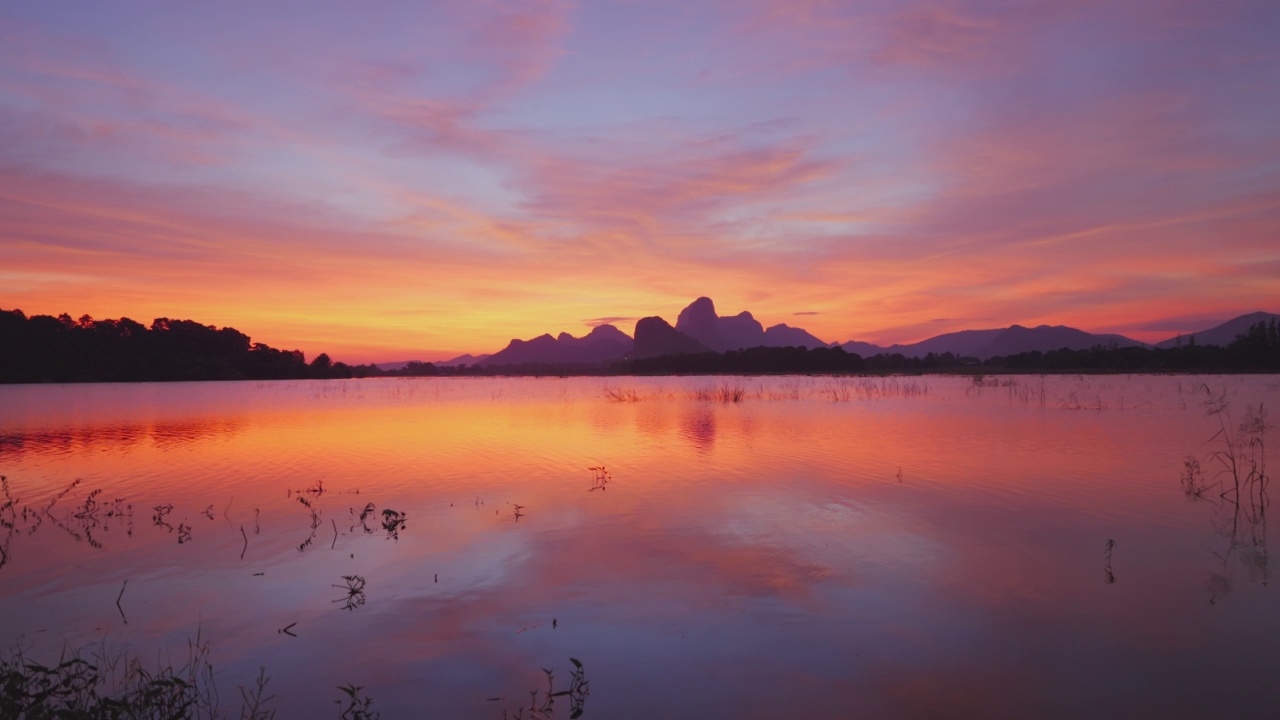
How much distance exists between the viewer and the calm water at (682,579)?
208 inches

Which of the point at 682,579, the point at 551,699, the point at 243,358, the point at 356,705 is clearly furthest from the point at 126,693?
the point at 243,358

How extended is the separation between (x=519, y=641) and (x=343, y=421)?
87.8 feet

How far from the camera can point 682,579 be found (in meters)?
7.77

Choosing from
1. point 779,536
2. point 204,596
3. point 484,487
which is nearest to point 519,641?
point 204,596

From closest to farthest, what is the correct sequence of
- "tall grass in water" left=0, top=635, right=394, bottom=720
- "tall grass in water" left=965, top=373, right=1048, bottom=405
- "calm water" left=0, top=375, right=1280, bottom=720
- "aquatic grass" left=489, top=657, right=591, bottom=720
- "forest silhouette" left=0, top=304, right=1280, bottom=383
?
1. "tall grass in water" left=0, top=635, right=394, bottom=720
2. "aquatic grass" left=489, top=657, right=591, bottom=720
3. "calm water" left=0, top=375, right=1280, bottom=720
4. "tall grass in water" left=965, top=373, right=1048, bottom=405
5. "forest silhouette" left=0, top=304, right=1280, bottom=383

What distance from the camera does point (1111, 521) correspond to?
10.1m

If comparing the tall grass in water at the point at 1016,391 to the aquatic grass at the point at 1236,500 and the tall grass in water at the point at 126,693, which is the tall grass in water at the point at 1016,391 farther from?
the tall grass in water at the point at 126,693

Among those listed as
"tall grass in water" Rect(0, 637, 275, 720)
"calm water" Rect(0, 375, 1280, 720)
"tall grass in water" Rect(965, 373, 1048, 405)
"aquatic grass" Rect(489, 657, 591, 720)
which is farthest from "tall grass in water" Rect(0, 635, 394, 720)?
"tall grass in water" Rect(965, 373, 1048, 405)

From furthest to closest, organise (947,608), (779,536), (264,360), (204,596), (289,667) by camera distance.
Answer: (264,360) < (779,536) < (204,596) < (947,608) < (289,667)

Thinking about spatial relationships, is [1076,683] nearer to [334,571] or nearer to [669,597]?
[669,597]

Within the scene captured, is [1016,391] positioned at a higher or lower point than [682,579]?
higher

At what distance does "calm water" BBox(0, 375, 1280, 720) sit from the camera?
528 cm

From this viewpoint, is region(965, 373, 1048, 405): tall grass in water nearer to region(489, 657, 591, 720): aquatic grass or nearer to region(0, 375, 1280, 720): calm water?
region(0, 375, 1280, 720): calm water

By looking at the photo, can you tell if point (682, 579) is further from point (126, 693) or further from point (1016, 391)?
point (1016, 391)
